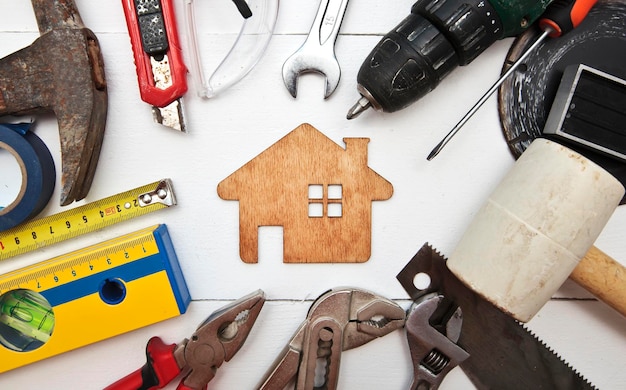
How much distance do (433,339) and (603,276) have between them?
0.27m

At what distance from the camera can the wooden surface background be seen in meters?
0.80

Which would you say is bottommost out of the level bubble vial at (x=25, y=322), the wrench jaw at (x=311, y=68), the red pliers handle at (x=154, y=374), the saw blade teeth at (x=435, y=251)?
the red pliers handle at (x=154, y=374)

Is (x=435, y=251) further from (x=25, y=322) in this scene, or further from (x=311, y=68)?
(x=25, y=322)

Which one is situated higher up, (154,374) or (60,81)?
(60,81)

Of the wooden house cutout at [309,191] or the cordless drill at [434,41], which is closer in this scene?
the cordless drill at [434,41]

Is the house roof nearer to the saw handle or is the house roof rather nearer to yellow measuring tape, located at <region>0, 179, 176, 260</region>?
yellow measuring tape, located at <region>0, 179, 176, 260</region>

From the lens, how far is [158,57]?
749mm

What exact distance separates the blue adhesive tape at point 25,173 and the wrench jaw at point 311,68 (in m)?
0.41

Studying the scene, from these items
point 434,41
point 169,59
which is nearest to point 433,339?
point 434,41

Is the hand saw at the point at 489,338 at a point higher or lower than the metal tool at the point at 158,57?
lower

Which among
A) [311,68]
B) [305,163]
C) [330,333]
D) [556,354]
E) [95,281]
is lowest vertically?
[556,354]

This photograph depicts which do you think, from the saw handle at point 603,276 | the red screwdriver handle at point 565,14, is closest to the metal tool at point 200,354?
the saw handle at point 603,276

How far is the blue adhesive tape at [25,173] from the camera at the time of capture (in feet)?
2.43

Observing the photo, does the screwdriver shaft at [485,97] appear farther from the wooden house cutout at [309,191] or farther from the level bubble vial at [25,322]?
the level bubble vial at [25,322]
